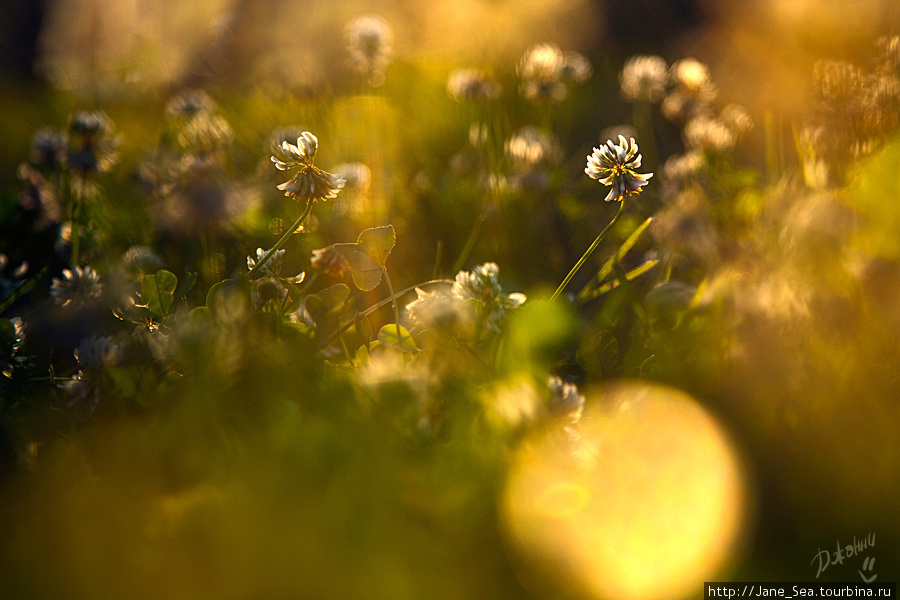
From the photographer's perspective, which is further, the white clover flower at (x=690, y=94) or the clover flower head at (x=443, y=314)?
the white clover flower at (x=690, y=94)

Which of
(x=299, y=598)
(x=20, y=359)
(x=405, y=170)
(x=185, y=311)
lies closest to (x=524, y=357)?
(x=299, y=598)

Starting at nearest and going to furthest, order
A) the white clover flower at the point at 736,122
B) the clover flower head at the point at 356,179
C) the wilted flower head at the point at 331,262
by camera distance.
→ 1. the wilted flower head at the point at 331,262
2. the clover flower head at the point at 356,179
3. the white clover flower at the point at 736,122

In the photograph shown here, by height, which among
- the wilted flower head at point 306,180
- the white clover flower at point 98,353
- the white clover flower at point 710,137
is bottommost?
the white clover flower at point 98,353

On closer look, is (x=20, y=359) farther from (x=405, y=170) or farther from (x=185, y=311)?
(x=405, y=170)

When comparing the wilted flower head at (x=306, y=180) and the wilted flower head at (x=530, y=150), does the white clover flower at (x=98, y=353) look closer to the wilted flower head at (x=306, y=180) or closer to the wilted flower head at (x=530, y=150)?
the wilted flower head at (x=306, y=180)

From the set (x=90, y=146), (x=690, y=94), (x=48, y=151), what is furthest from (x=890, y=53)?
(x=48, y=151)

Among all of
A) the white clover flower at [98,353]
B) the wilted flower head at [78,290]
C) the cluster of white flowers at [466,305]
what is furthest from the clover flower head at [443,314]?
the wilted flower head at [78,290]
